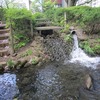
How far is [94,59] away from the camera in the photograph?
9.20 meters

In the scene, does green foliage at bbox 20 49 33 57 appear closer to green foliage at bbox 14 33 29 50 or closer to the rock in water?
green foliage at bbox 14 33 29 50

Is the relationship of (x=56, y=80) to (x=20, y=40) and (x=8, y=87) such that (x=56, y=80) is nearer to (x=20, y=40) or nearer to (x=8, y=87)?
(x=8, y=87)

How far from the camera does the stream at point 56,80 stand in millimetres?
5727

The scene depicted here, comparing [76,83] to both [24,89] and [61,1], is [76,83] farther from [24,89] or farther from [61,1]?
[61,1]

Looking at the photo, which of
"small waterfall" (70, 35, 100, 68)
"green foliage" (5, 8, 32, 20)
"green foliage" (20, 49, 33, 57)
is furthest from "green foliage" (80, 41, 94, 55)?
"green foliage" (5, 8, 32, 20)

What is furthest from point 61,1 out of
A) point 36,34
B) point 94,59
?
point 94,59

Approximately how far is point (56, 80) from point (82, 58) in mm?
3220

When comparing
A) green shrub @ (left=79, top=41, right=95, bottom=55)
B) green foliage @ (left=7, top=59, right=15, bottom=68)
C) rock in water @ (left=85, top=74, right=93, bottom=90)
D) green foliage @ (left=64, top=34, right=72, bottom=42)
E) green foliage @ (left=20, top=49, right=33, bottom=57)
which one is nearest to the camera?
rock in water @ (left=85, top=74, right=93, bottom=90)

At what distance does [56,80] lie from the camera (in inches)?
270

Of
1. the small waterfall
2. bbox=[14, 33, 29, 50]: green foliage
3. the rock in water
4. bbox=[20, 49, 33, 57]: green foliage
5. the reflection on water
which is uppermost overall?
bbox=[14, 33, 29, 50]: green foliage

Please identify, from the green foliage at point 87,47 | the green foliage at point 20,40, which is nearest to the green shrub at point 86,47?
the green foliage at point 87,47

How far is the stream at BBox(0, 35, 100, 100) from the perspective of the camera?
5727mm

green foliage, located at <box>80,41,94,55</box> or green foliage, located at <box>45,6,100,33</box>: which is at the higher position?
green foliage, located at <box>45,6,100,33</box>

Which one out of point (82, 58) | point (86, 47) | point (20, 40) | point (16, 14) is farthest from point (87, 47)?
point (16, 14)
